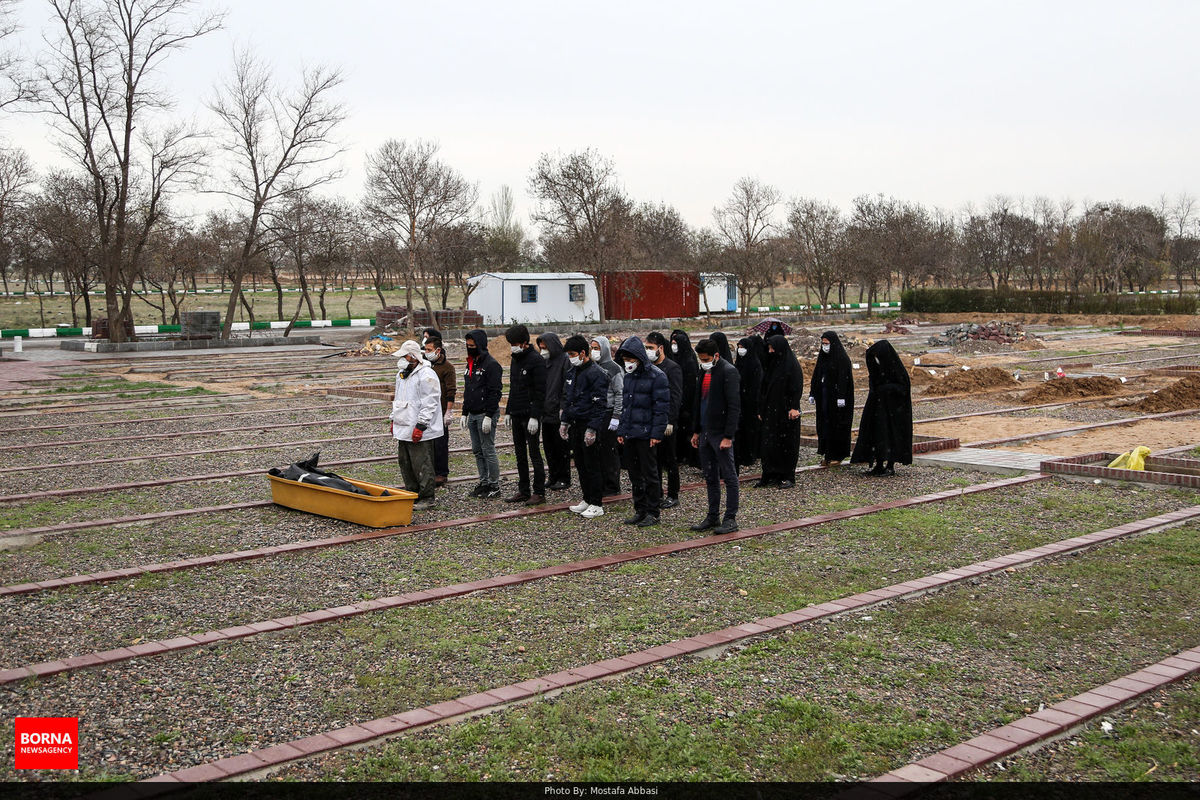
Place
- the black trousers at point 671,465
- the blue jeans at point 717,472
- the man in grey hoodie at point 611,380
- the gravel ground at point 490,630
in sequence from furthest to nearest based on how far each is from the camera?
the black trousers at point 671,465 < the man in grey hoodie at point 611,380 < the blue jeans at point 717,472 < the gravel ground at point 490,630

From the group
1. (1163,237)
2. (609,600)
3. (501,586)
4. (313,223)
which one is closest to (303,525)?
(501,586)

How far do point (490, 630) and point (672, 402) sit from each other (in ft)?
15.1

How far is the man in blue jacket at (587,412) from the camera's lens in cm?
1043

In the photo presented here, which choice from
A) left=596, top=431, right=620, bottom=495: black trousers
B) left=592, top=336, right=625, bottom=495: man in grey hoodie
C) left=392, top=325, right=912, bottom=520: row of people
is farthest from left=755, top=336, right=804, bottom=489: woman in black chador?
left=592, top=336, right=625, bottom=495: man in grey hoodie

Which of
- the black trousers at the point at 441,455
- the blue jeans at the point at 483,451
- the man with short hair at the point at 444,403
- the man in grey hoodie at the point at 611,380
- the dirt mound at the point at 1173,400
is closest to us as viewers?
the man in grey hoodie at the point at 611,380

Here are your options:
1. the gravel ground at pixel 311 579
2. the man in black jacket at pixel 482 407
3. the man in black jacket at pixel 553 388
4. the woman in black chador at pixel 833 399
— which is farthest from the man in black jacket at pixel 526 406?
the woman in black chador at pixel 833 399

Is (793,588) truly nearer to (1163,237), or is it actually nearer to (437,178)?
(437,178)

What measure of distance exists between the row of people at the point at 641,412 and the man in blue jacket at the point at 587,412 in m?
0.01

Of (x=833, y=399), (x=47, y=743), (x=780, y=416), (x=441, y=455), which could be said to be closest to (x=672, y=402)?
(x=780, y=416)

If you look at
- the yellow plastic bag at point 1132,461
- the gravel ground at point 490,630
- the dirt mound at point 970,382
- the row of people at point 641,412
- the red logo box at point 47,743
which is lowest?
the gravel ground at point 490,630

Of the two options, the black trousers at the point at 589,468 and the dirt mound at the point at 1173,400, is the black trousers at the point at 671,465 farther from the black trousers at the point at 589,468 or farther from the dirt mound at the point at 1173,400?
the dirt mound at the point at 1173,400

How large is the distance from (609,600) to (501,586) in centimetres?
90

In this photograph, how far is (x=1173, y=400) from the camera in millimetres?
19344

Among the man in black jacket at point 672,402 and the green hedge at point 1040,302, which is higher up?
the green hedge at point 1040,302
